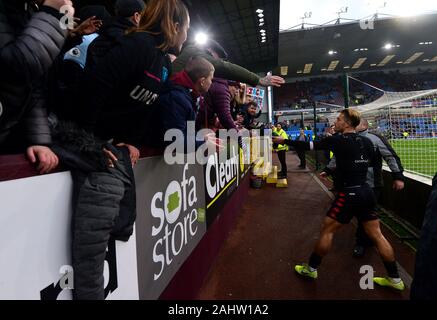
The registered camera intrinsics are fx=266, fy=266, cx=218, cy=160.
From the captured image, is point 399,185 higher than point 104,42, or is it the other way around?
point 104,42

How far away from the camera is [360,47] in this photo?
24.9 metres

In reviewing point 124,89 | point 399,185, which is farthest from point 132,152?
point 399,185

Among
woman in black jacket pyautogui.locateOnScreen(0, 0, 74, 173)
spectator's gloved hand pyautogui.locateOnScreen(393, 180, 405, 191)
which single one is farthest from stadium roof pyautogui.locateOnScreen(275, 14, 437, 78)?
woman in black jacket pyautogui.locateOnScreen(0, 0, 74, 173)

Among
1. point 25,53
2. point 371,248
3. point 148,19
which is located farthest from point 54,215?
point 371,248

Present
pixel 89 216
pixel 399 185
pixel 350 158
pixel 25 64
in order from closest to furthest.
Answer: pixel 25 64 → pixel 89 216 → pixel 350 158 → pixel 399 185

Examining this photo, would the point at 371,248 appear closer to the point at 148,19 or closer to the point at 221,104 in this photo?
the point at 221,104

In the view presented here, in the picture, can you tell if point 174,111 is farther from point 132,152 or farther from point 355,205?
point 355,205

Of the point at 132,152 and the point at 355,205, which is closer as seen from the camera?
the point at 132,152

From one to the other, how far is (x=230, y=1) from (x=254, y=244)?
12.1m

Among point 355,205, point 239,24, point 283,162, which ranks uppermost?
point 239,24

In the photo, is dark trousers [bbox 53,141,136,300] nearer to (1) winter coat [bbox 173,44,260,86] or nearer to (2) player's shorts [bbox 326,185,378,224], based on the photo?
(1) winter coat [bbox 173,44,260,86]

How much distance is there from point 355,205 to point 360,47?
2732 cm

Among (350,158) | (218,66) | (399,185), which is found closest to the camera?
(218,66)
